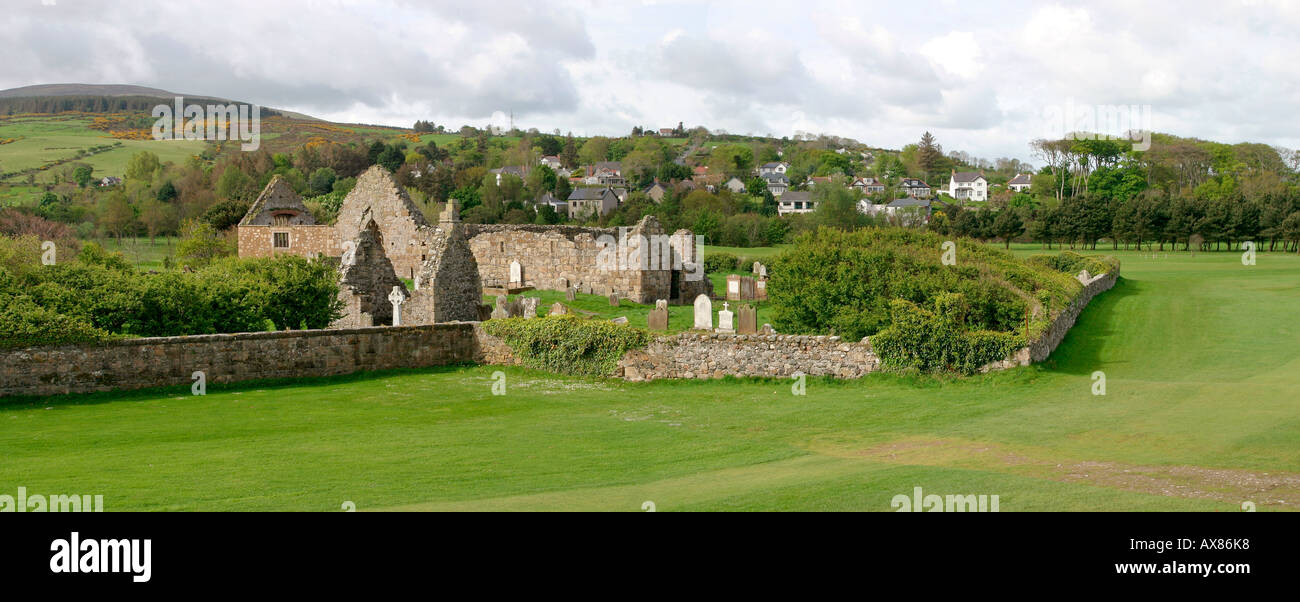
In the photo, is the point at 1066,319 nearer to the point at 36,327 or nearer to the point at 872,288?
the point at 872,288

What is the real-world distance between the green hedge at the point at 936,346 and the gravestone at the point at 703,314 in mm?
4658

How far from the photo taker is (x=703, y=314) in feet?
80.7

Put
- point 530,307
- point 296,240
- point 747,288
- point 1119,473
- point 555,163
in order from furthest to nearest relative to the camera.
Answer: point 555,163
point 747,288
point 296,240
point 530,307
point 1119,473

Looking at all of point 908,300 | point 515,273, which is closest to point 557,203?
point 515,273

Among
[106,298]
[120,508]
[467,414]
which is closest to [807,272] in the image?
[467,414]

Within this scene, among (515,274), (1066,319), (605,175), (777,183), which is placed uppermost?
(605,175)

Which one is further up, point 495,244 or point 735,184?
point 735,184

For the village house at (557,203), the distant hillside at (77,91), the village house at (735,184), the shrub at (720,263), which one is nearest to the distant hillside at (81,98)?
the distant hillside at (77,91)

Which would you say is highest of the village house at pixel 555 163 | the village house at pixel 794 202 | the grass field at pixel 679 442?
the village house at pixel 555 163

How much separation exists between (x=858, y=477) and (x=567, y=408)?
303 inches

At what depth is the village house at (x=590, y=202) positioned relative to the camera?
371 ft

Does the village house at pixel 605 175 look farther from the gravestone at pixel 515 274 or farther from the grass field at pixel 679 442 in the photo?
the grass field at pixel 679 442

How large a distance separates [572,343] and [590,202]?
9647 cm

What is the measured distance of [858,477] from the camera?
12258mm
